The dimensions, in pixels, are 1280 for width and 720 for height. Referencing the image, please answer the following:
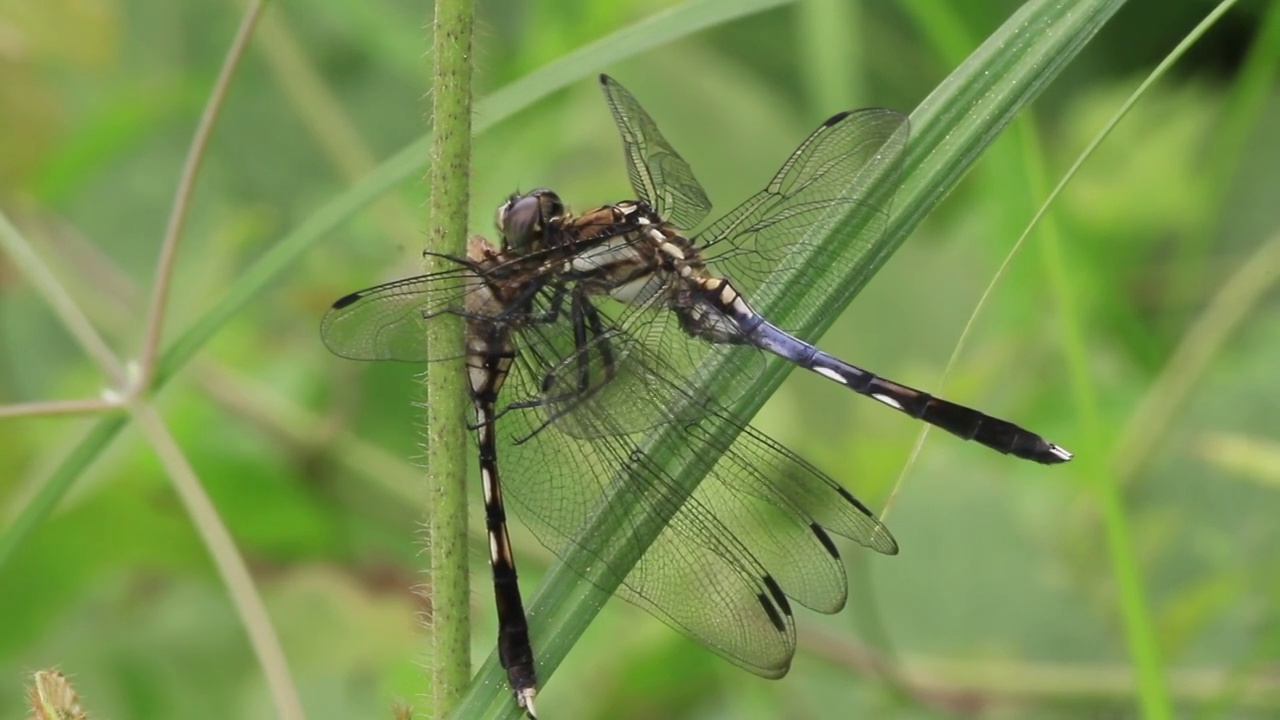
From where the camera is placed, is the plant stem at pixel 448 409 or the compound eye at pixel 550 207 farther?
the compound eye at pixel 550 207

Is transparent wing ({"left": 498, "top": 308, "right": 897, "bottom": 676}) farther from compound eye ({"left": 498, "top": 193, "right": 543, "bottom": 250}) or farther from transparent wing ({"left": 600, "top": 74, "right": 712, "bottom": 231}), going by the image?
transparent wing ({"left": 600, "top": 74, "right": 712, "bottom": 231})

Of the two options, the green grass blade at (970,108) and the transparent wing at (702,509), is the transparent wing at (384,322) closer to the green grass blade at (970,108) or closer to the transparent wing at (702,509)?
the transparent wing at (702,509)

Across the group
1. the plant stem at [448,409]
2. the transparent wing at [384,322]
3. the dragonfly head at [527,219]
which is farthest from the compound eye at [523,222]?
the plant stem at [448,409]

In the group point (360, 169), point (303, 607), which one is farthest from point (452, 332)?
Answer: point (360, 169)

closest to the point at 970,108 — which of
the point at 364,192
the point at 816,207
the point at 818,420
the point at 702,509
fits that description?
the point at 816,207

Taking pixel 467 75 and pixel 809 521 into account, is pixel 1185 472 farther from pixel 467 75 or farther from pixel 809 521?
pixel 467 75

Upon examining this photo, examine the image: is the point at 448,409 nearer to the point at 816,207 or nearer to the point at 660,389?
the point at 660,389
